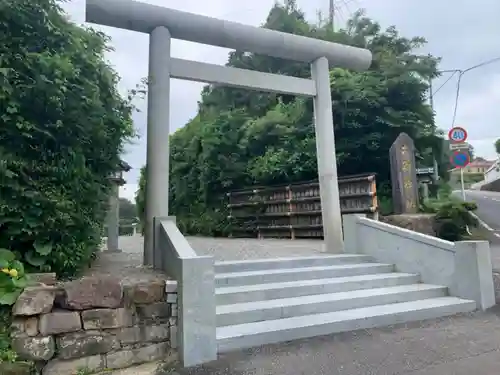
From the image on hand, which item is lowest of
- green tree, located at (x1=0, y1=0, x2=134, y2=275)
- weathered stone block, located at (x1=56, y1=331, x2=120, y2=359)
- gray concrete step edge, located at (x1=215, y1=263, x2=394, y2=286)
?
weathered stone block, located at (x1=56, y1=331, x2=120, y2=359)

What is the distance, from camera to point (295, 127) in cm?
1010

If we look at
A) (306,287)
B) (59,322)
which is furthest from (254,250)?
(59,322)

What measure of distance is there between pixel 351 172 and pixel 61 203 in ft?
23.0

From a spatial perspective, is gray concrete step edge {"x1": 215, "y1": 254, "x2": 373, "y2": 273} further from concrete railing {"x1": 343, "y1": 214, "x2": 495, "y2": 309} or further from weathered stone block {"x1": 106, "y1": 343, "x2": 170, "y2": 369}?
weathered stone block {"x1": 106, "y1": 343, "x2": 170, "y2": 369}

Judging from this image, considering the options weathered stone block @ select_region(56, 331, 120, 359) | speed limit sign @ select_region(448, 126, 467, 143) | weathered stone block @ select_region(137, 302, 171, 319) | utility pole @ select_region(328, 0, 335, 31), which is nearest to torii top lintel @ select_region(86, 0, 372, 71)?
speed limit sign @ select_region(448, 126, 467, 143)

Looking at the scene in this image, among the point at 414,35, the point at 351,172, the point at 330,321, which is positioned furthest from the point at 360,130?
the point at 330,321

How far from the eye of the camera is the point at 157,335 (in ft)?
10.6

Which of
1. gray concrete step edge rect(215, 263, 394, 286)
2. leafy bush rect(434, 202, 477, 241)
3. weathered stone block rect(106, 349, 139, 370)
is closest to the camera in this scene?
weathered stone block rect(106, 349, 139, 370)

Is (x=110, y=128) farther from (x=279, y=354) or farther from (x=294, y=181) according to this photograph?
(x=294, y=181)

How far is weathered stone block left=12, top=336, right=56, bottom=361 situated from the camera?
→ 9.20ft

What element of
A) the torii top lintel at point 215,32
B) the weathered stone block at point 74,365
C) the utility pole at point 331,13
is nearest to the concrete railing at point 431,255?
the torii top lintel at point 215,32

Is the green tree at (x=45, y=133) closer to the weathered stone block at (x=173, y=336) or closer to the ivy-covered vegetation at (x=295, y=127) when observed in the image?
the weathered stone block at (x=173, y=336)

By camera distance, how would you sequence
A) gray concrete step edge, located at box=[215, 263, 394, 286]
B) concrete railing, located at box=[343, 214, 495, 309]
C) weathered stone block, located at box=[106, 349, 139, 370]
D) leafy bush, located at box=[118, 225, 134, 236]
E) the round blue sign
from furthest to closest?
leafy bush, located at box=[118, 225, 134, 236] < the round blue sign < concrete railing, located at box=[343, 214, 495, 309] < gray concrete step edge, located at box=[215, 263, 394, 286] < weathered stone block, located at box=[106, 349, 139, 370]

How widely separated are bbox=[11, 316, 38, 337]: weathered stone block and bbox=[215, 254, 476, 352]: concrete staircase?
1382mm
